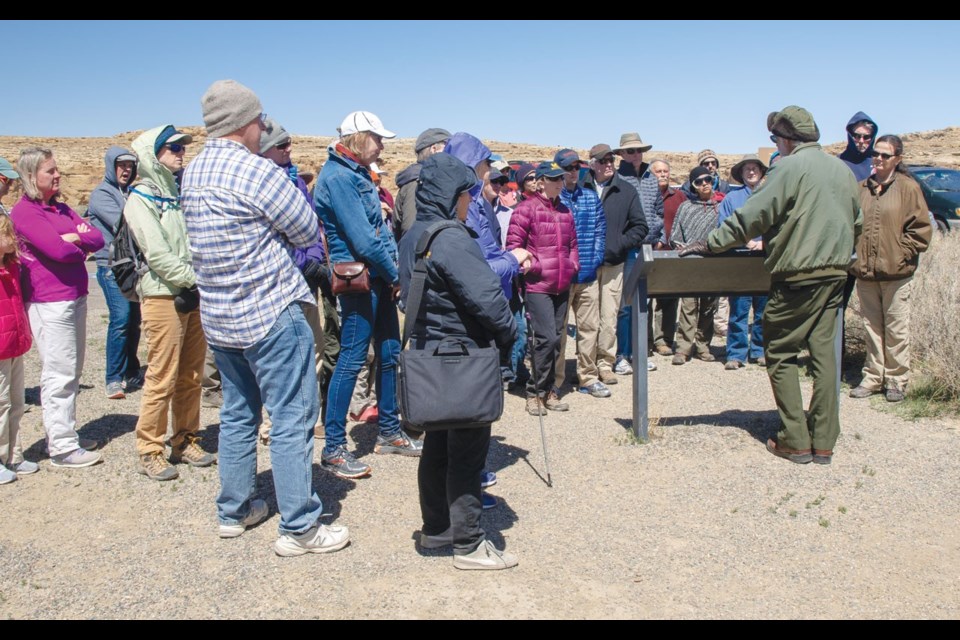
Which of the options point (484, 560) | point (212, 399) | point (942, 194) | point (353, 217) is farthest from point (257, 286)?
point (942, 194)

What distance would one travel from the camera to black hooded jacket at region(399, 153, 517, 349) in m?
3.75

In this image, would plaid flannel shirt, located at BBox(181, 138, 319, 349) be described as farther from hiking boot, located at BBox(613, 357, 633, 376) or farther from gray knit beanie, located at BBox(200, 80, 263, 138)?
hiking boot, located at BBox(613, 357, 633, 376)

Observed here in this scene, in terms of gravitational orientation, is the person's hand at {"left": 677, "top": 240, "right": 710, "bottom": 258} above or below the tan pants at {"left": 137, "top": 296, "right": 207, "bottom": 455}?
above

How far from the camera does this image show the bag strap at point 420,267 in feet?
12.5

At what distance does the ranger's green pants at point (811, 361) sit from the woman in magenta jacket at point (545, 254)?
1.92 metres

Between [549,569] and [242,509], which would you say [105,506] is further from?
[549,569]

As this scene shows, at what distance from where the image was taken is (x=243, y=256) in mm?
3994

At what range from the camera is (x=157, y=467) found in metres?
5.40

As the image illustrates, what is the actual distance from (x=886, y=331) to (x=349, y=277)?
14.9ft

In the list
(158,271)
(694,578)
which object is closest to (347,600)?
(694,578)

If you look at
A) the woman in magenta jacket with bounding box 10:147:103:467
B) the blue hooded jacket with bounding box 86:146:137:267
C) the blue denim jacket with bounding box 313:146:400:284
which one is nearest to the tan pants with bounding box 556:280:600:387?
the blue denim jacket with bounding box 313:146:400:284

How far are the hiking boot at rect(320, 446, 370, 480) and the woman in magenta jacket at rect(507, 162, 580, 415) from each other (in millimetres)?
1988

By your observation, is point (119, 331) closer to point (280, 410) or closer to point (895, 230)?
point (280, 410)

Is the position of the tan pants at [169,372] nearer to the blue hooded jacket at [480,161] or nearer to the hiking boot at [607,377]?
the blue hooded jacket at [480,161]
